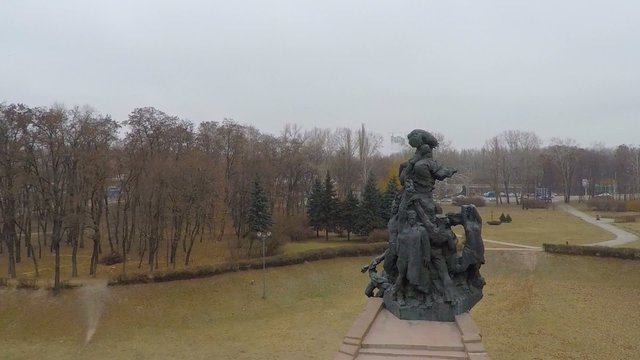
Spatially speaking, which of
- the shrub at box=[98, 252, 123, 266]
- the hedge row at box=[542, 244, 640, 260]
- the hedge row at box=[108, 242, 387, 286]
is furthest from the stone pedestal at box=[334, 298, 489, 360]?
the shrub at box=[98, 252, 123, 266]

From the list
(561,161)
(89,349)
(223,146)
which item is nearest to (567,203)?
(561,161)

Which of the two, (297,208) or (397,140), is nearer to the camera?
(297,208)

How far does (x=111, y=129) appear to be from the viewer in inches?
1428

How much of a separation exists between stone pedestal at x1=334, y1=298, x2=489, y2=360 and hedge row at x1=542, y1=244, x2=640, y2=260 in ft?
73.3

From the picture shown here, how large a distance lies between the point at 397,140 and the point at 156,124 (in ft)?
174

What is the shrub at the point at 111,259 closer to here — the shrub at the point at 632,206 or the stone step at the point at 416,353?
the stone step at the point at 416,353

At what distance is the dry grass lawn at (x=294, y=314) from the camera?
20188 millimetres

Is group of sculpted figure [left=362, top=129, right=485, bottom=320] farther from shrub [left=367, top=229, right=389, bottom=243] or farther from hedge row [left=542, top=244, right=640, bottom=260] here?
shrub [left=367, top=229, right=389, bottom=243]

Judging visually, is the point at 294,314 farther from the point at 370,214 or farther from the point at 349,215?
the point at 349,215

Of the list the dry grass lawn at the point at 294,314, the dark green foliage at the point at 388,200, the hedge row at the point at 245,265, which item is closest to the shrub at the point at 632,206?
the dark green foliage at the point at 388,200

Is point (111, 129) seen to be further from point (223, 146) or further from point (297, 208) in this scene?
point (297, 208)

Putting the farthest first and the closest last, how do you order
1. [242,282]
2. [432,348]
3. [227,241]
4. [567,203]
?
[567,203], [227,241], [242,282], [432,348]

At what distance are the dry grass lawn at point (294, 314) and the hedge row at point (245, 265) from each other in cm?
50

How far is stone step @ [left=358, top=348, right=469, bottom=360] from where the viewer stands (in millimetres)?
11688
